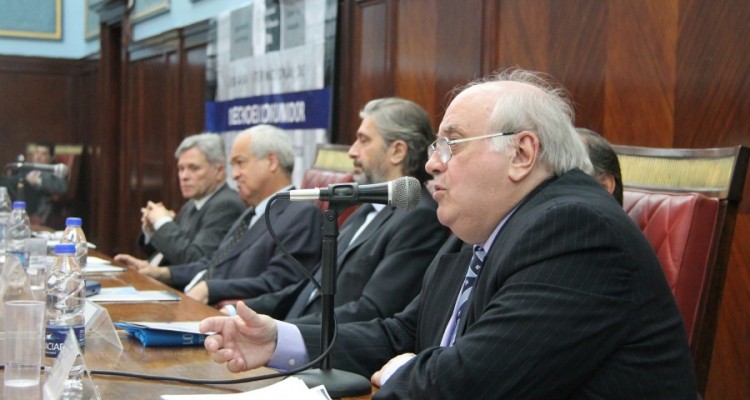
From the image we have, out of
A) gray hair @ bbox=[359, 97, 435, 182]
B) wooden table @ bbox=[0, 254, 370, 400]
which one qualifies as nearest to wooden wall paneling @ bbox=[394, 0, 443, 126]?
gray hair @ bbox=[359, 97, 435, 182]

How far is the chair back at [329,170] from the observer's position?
371cm

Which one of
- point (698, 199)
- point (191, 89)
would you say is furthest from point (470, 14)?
point (191, 89)

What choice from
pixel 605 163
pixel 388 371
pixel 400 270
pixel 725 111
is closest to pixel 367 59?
pixel 400 270

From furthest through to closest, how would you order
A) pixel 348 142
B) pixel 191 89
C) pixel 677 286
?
pixel 191 89 → pixel 348 142 → pixel 677 286

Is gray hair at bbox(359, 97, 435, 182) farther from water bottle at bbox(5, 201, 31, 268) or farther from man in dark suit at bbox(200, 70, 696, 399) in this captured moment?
water bottle at bbox(5, 201, 31, 268)

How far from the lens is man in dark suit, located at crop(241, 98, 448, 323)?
2.69 metres

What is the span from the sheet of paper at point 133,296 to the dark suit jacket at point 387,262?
0.44m

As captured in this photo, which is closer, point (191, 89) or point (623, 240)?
point (623, 240)

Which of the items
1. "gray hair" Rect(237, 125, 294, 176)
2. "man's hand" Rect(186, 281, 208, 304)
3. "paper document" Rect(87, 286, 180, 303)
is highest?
"gray hair" Rect(237, 125, 294, 176)

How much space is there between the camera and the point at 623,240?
151 centimetres

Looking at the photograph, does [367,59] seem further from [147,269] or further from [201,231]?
[147,269]

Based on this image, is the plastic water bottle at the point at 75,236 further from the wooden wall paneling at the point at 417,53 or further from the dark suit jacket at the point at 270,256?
the wooden wall paneling at the point at 417,53

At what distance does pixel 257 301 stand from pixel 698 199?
1.73m

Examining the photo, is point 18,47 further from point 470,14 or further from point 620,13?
point 620,13
